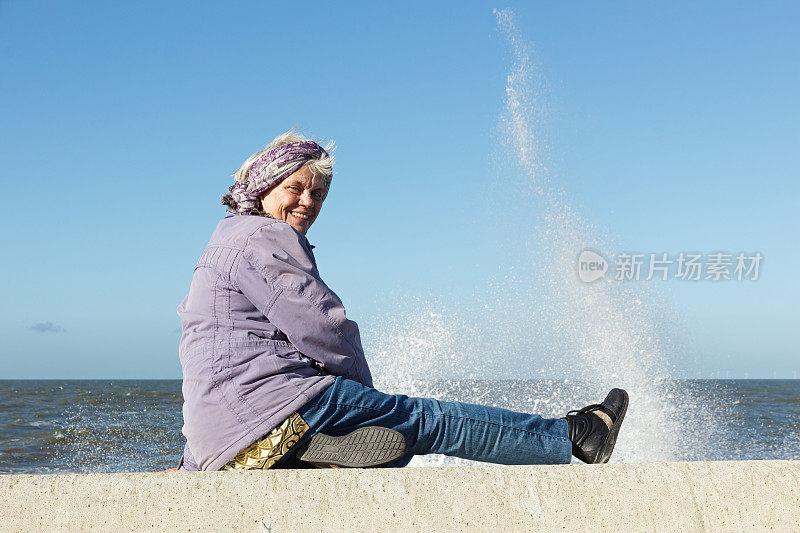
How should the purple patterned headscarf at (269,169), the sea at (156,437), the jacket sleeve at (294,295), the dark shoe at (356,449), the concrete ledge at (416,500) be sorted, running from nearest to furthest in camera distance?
1. the concrete ledge at (416,500)
2. the dark shoe at (356,449)
3. the jacket sleeve at (294,295)
4. the purple patterned headscarf at (269,169)
5. the sea at (156,437)

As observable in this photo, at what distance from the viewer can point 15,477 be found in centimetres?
202

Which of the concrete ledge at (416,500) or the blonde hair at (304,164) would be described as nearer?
the concrete ledge at (416,500)

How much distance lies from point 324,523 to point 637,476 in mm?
990

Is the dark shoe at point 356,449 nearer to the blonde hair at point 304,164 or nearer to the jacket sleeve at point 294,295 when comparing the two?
the jacket sleeve at point 294,295

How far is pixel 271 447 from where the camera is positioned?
7.52ft

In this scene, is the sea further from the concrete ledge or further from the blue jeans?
the concrete ledge

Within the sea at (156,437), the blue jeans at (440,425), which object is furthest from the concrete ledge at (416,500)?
the sea at (156,437)

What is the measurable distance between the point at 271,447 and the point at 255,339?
1.24 ft

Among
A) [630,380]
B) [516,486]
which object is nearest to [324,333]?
[516,486]

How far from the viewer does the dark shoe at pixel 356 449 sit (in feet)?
7.45

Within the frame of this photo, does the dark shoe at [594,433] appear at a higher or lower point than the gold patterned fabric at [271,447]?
higher

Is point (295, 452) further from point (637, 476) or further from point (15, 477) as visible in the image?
point (637, 476)

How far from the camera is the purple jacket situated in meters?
2.31

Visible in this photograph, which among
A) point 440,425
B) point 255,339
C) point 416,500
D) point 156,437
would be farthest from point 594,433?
point 156,437
